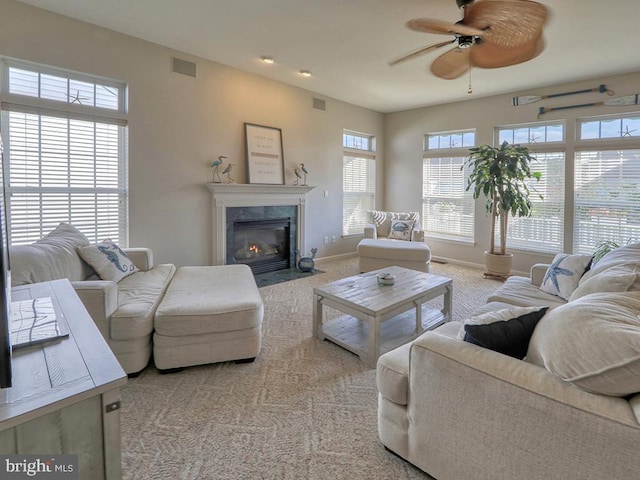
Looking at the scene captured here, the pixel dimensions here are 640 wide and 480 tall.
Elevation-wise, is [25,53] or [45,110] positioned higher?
[25,53]

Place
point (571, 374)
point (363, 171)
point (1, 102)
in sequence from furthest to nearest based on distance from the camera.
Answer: point (363, 171), point (1, 102), point (571, 374)

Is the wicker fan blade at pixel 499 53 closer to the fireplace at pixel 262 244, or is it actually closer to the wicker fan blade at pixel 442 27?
the wicker fan blade at pixel 442 27

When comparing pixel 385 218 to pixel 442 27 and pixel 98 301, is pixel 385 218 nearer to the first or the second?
pixel 442 27

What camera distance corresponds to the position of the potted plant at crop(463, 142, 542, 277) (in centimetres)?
453

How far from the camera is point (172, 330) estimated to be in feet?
7.11

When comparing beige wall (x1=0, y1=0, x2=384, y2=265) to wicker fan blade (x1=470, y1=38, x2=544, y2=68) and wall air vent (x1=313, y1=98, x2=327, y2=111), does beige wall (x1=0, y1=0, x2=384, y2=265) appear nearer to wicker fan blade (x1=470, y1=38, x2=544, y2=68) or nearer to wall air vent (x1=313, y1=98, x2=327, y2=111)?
wall air vent (x1=313, y1=98, x2=327, y2=111)

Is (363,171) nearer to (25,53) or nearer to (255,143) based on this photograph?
(255,143)

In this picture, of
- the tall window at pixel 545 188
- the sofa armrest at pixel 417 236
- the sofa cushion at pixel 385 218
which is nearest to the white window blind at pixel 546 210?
the tall window at pixel 545 188

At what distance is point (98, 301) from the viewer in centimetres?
204

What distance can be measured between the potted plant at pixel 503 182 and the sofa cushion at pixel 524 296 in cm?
209

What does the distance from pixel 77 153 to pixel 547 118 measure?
6019 mm

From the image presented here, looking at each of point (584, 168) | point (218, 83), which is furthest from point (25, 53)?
point (584, 168)

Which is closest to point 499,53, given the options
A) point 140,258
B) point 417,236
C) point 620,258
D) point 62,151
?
point 620,258

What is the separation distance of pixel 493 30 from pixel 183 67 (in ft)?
10.7
